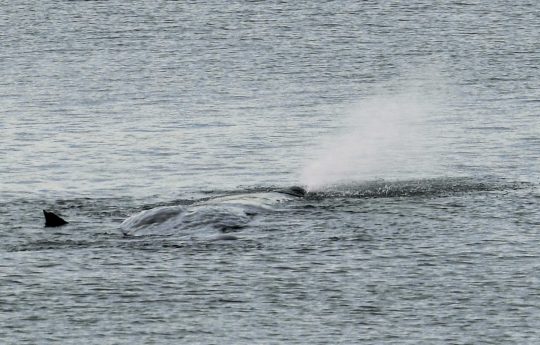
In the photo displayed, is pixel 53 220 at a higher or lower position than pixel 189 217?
higher

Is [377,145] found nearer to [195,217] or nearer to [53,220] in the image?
[195,217]

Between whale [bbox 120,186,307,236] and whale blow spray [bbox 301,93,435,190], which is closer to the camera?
whale [bbox 120,186,307,236]

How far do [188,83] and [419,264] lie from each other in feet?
155

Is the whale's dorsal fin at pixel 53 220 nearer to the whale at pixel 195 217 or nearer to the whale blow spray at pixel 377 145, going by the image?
the whale at pixel 195 217

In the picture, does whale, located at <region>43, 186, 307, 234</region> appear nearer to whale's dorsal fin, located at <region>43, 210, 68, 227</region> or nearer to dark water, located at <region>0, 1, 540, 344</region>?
whale's dorsal fin, located at <region>43, 210, 68, 227</region>

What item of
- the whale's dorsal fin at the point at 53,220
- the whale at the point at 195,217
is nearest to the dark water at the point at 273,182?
the whale at the point at 195,217

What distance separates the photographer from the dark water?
37.2m

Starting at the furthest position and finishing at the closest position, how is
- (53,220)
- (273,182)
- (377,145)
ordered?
1. (377,145)
2. (273,182)
3. (53,220)

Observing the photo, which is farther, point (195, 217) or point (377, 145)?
point (377, 145)

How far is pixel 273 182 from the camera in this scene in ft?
182

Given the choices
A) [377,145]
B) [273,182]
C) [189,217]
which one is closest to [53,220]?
[189,217]

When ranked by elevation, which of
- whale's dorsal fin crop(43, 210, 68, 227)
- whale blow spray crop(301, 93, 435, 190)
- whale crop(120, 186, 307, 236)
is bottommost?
whale blow spray crop(301, 93, 435, 190)

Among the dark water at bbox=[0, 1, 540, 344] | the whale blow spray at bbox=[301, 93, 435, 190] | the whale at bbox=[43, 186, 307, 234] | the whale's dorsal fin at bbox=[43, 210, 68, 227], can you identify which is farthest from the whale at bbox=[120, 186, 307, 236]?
the whale blow spray at bbox=[301, 93, 435, 190]

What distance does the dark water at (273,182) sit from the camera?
37156 millimetres
